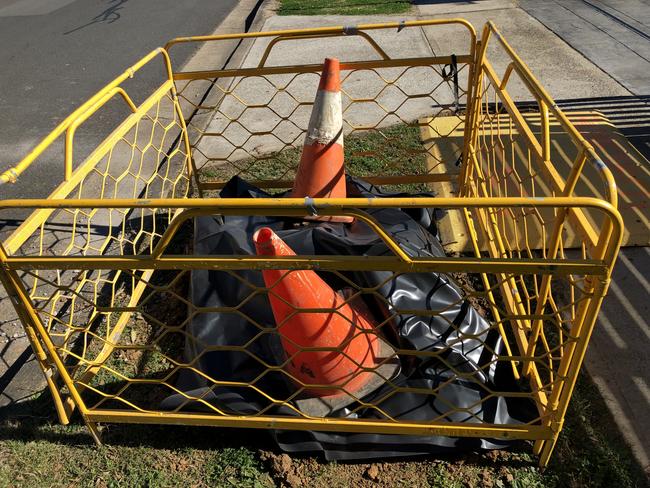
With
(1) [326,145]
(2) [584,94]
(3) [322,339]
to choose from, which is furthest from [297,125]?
(3) [322,339]

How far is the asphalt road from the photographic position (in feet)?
18.5

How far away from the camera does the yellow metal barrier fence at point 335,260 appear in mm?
1742

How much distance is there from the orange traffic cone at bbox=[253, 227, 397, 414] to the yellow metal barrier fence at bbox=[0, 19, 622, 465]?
0.25ft

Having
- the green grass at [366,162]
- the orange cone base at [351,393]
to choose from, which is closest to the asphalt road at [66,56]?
the green grass at [366,162]

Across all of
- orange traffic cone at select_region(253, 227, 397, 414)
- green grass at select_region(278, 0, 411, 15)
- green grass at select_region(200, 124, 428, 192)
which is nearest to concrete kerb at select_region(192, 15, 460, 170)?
green grass at select_region(200, 124, 428, 192)

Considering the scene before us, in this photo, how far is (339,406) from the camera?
2.38 meters

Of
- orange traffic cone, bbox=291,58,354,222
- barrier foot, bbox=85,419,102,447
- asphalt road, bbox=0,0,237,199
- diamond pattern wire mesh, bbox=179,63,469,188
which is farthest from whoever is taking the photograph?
asphalt road, bbox=0,0,237,199

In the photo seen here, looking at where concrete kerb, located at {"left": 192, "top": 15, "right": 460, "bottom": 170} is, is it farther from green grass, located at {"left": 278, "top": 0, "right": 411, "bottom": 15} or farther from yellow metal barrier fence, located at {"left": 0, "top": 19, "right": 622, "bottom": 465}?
green grass, located at {"left": 278, "top": 0, "right": 411, "bottom": 15}

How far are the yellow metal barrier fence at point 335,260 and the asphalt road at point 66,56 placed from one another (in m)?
0.79

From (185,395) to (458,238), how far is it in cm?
210

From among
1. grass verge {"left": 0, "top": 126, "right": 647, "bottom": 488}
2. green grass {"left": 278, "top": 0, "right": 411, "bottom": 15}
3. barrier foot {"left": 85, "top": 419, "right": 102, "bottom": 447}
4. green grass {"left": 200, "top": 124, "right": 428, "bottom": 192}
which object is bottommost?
grass verge {"left": 0, "top": 126, "right": 647, "bottom": 488}

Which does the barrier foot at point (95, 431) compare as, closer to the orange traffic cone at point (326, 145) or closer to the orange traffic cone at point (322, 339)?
the orange traffic cone at point (322, 339)

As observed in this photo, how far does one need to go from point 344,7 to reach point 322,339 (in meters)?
8.74

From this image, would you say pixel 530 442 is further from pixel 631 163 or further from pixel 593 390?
pixel 631 163
